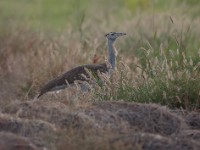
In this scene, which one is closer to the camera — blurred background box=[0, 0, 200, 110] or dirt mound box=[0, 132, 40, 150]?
dirt mound box=[0, 132, 40, 150]

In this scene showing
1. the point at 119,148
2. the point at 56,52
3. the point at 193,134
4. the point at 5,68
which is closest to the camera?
the point at 119,148

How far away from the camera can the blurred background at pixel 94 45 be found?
9.76 m

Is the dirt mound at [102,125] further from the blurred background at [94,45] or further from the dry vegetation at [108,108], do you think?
the blurred background at [94,45]

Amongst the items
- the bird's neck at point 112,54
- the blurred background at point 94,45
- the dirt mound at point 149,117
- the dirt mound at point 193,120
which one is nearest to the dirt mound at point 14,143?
the dirt mound at point 149,117

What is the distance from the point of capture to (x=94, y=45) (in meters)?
12.0

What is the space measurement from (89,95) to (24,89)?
352 cm

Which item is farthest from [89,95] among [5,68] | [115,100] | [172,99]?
[5,68]

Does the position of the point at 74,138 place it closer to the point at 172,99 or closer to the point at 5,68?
the point at 172,99

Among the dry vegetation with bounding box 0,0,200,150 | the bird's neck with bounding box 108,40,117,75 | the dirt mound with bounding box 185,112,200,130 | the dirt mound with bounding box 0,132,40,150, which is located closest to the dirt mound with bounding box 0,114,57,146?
the dry vegetation with bounding box 0,0,200,150

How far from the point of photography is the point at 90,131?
715cm

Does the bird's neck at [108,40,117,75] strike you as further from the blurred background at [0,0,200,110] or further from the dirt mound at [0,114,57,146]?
the dirt mound at [0,114,57,146]

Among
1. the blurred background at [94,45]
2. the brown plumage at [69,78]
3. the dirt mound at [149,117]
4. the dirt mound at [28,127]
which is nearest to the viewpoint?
the dirt mound at [28,127]

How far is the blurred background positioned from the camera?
9.76 meters

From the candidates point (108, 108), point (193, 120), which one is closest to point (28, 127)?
point (108, 108)
